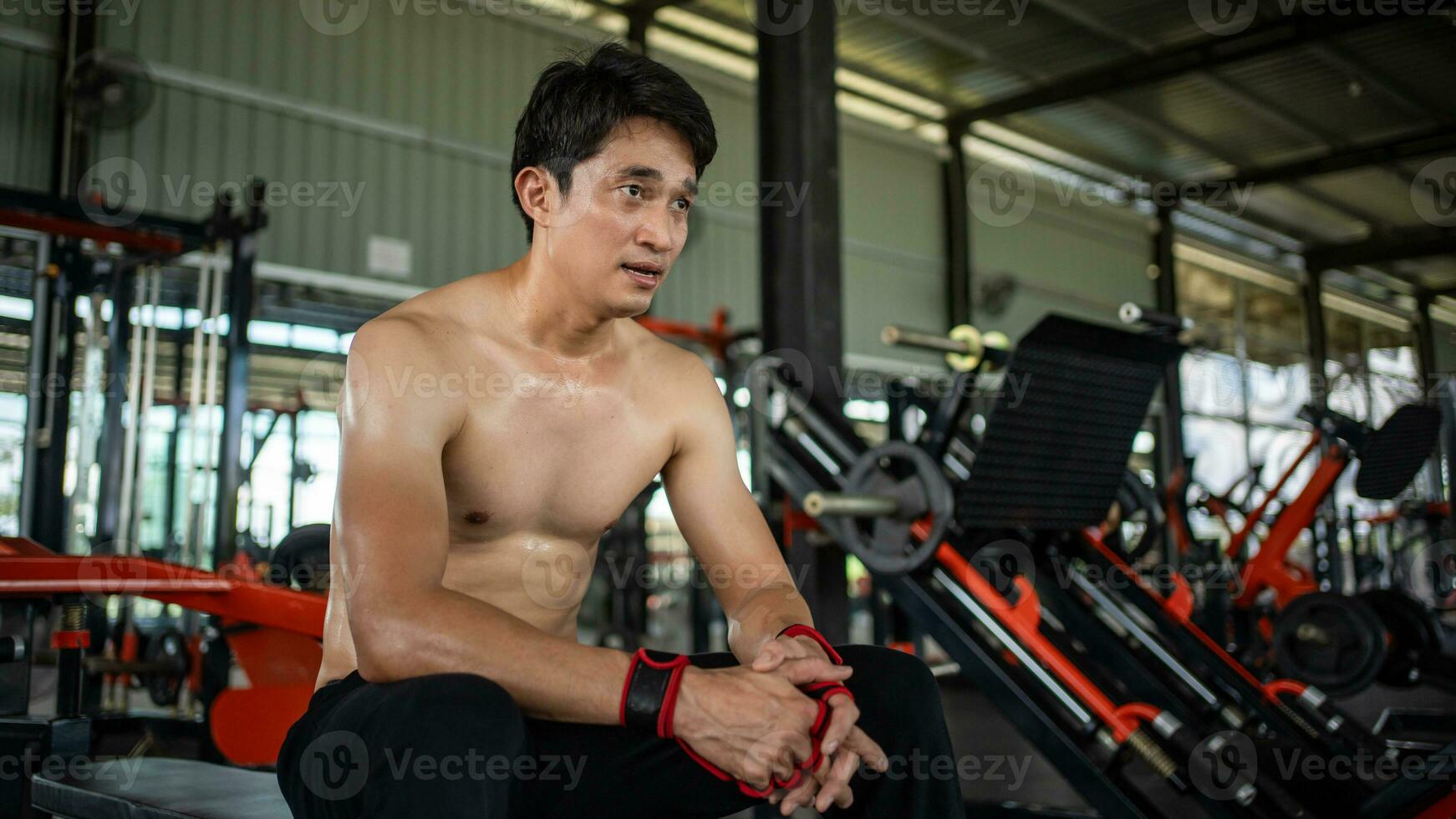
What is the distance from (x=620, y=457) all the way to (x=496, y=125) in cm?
686

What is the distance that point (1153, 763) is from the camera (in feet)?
7.27

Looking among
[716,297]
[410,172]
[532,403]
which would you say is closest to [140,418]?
[410,172]

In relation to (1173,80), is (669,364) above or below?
below

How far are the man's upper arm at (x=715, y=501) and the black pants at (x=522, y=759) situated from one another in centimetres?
12

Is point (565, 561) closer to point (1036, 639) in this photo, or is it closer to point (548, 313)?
point (548, 313)

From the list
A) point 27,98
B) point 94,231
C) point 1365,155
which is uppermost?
point 1365,155

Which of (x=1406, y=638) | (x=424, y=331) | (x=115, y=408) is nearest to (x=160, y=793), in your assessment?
(x=424, y=331)

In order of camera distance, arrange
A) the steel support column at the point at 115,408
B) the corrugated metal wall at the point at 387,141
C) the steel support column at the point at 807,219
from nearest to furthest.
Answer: the steel support column at the point at 807,219, the steel support column at the point at 115,408, the corrugated metal wall at the point at 387,141

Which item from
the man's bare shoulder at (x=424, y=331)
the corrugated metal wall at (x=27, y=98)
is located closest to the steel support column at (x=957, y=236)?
the corrugated metal wall at (x=27, y=98)

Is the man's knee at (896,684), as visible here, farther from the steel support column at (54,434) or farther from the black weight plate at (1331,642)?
the steel support column at (54,434)

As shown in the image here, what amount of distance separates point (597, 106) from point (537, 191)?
0.46 ft

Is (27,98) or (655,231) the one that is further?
(27,98)

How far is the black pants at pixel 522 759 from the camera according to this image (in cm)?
107

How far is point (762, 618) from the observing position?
4.76ft
